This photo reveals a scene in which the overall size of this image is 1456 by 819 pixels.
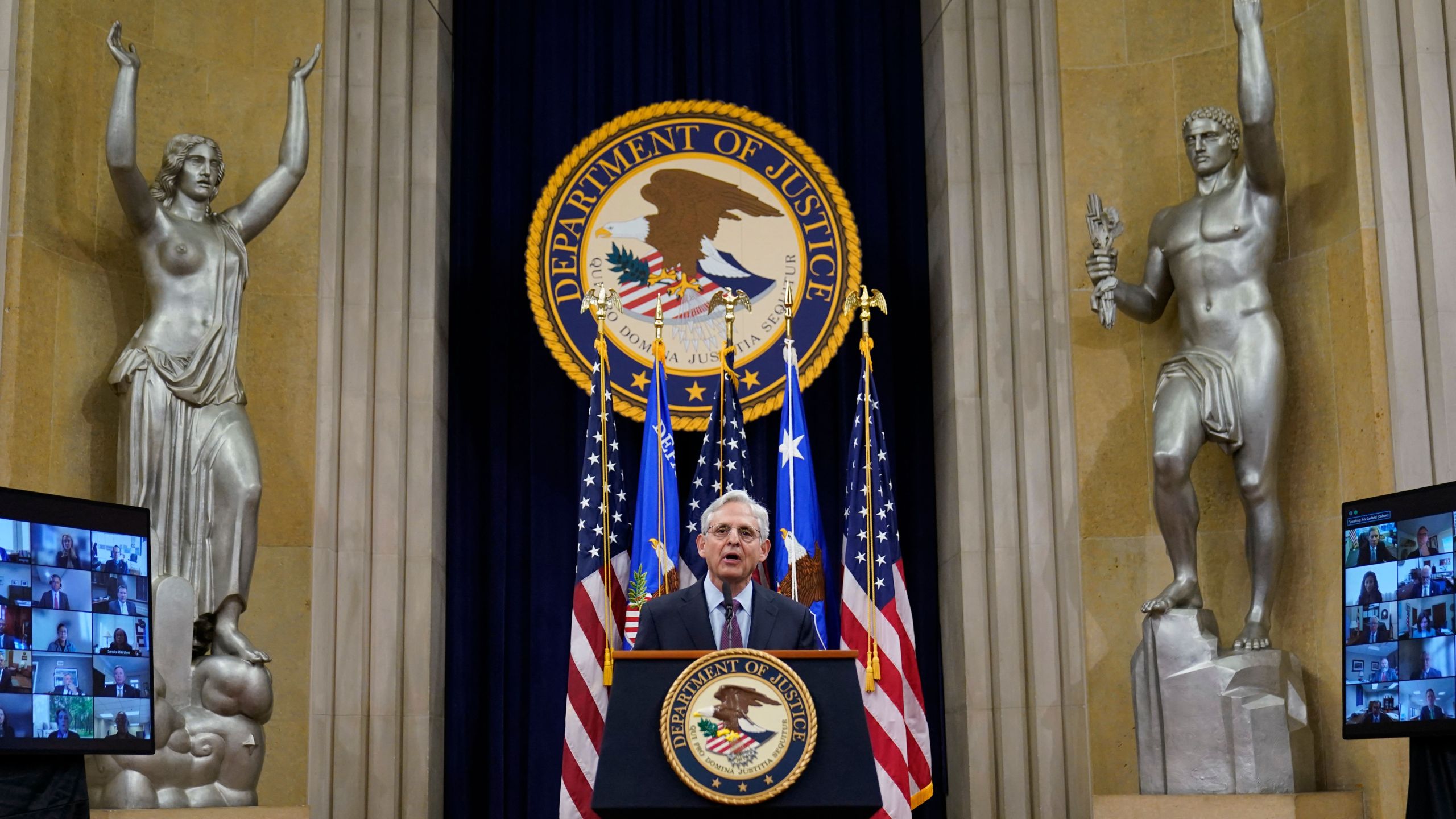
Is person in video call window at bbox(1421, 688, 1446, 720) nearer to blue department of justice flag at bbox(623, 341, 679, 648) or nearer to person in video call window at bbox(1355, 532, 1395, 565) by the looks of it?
person in video call window at bbox(1355, 532, 1395, 565)

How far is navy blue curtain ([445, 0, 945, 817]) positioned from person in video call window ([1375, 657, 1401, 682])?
3.89 m

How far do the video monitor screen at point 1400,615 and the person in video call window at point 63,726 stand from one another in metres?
3.26

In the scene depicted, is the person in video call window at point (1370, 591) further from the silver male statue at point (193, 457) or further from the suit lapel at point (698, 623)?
the silver male statue at point (193, 457)

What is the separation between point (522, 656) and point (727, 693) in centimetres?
476

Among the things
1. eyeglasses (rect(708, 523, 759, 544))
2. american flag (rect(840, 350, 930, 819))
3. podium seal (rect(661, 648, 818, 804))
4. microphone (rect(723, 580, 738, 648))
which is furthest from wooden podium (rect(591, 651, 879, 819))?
american flag (rect(840, 350, 930, 819))

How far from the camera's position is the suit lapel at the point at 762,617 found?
4.27 m

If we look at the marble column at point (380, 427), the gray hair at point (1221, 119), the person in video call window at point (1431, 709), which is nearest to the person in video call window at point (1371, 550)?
the person in video call window at point (1431, 709)

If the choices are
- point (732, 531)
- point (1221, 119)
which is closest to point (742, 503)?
point (732, 531)

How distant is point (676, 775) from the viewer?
3.44 m

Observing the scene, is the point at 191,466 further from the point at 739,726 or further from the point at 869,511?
the point at 739,726

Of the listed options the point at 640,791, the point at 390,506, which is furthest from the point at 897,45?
the point at 640,791

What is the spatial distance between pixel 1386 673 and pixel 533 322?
5.23 meters

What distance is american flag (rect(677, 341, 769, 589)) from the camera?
7.60 meters

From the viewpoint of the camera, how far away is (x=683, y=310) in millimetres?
8500
